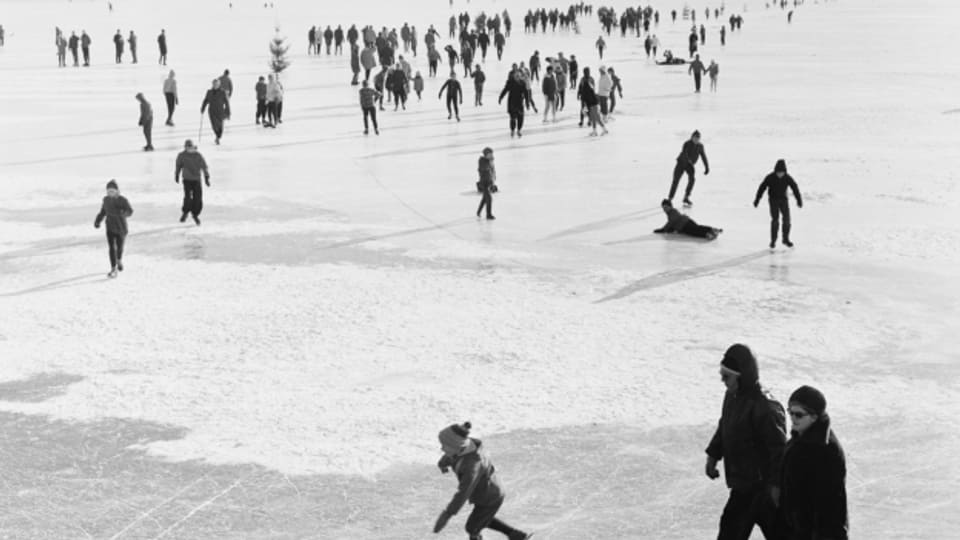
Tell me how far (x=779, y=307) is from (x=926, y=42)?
4575 cm

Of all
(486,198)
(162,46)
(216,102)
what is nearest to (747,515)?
(486,198)

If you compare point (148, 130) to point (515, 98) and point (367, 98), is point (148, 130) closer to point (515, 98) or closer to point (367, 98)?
point (367, 98)

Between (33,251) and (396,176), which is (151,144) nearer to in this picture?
(396,176)

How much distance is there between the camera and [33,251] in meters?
14.2

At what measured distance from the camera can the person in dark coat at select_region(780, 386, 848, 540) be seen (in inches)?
180

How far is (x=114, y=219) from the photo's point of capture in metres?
12.7

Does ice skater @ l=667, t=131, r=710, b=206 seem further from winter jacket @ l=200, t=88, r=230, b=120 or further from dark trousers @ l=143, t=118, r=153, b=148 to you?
dark trousers @ l=143, t=118, r=153, b=148

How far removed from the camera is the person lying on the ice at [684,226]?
14.3 meters

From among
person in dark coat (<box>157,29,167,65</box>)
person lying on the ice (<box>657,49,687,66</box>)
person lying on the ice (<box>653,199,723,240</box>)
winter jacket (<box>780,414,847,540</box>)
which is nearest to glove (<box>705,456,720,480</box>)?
winter jacket (<box>780,414,847,540</box>)

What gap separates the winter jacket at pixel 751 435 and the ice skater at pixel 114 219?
8973 mm

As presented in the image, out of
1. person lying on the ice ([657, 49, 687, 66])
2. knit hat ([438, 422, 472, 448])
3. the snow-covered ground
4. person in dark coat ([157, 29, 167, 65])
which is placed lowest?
the snow-covered ground

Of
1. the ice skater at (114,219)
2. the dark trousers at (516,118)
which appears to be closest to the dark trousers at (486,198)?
the ice skater at (114,219)

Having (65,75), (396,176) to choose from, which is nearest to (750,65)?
(65,75)

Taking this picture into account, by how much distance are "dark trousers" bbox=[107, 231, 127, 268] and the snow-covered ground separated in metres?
0.32
